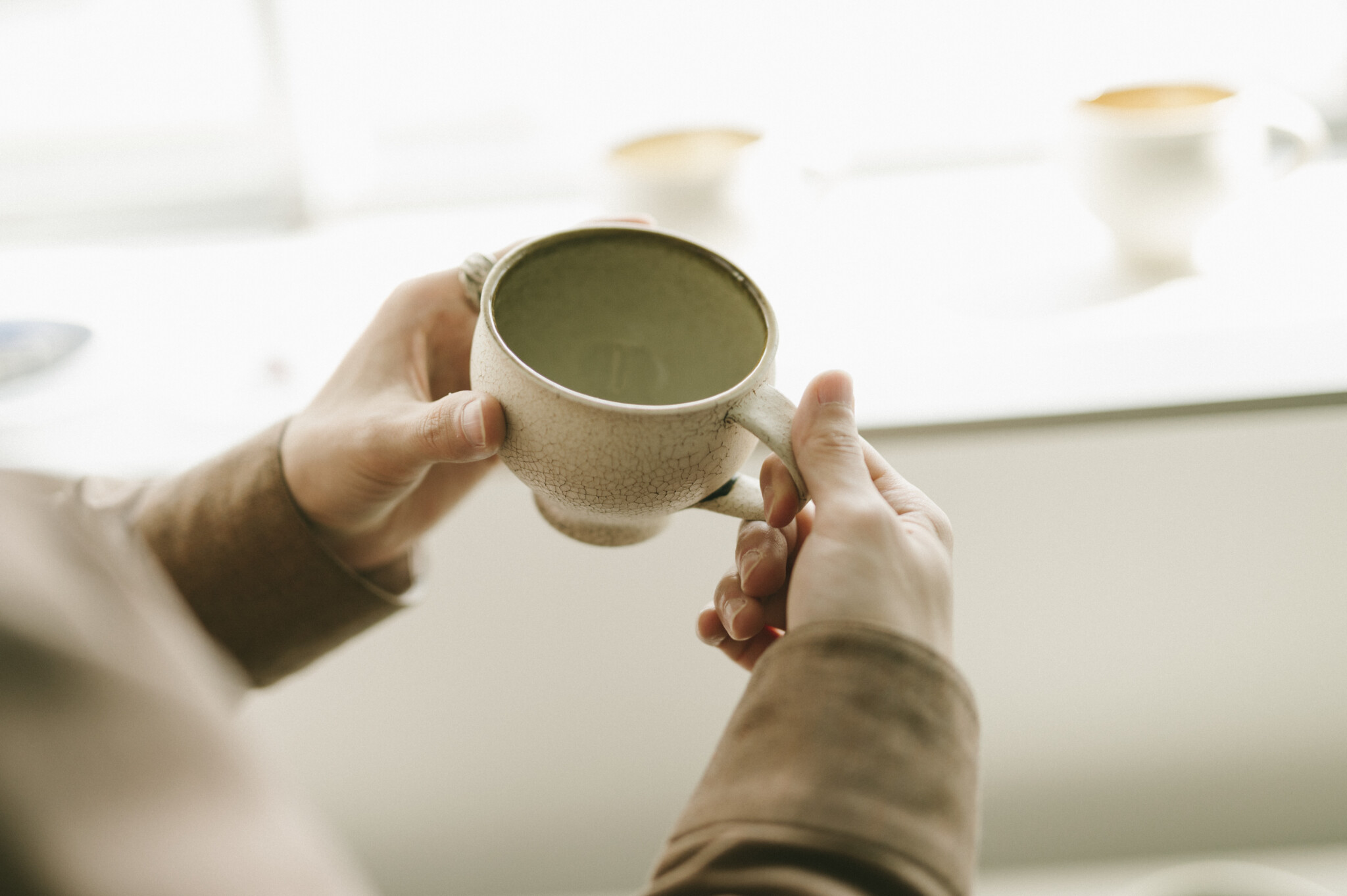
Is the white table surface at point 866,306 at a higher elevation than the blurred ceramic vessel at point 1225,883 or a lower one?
higher

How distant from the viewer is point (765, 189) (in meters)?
0.94

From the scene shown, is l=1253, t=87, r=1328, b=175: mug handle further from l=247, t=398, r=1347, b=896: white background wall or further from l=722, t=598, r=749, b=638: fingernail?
l=722, t=598, r=749, b=638: fingernail

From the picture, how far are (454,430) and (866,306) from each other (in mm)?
581

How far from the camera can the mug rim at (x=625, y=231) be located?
0.47m

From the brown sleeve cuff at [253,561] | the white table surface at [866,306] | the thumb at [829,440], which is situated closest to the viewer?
the thumb at [829,440]

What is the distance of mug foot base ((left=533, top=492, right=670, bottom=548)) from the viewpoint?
2.01 feet

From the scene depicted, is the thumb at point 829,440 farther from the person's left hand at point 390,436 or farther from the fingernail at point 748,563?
the person's left hand at point 390,436

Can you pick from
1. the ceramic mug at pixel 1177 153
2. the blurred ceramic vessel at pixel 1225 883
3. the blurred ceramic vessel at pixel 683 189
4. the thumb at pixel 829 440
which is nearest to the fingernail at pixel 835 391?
the thumb at pixel 829 440

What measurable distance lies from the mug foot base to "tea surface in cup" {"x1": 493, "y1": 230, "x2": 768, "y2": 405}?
8cm

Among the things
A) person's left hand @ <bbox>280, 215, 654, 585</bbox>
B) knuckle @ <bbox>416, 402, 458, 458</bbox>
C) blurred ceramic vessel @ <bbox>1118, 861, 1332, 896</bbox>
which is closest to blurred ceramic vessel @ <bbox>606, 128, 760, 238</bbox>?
person's left hand @ <bbox>280, 215, 654, 585</bbox>

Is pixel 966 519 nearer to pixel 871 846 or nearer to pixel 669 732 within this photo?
pixel 669 732

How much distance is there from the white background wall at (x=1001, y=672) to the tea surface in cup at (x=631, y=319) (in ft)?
0.86

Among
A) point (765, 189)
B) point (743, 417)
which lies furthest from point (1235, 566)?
point (743, 417)

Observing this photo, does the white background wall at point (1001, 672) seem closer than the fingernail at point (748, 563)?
No
